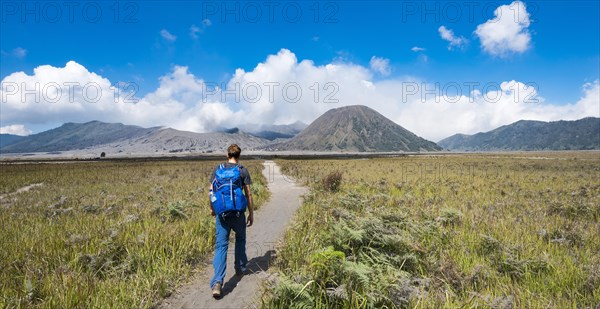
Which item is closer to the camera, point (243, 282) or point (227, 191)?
point (227, 191)

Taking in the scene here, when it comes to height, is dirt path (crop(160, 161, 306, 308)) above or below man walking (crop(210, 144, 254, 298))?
below

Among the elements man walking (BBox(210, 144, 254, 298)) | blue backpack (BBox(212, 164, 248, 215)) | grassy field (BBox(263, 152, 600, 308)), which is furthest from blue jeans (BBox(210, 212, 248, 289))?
grassy field (BBox(263, 152, 600, 308))

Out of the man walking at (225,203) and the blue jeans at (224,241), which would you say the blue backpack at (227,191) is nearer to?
the man walking at (225,203)

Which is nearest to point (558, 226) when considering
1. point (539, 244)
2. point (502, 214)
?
point (502, 214)

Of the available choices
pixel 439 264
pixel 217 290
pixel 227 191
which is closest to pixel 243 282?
pixel 217 290

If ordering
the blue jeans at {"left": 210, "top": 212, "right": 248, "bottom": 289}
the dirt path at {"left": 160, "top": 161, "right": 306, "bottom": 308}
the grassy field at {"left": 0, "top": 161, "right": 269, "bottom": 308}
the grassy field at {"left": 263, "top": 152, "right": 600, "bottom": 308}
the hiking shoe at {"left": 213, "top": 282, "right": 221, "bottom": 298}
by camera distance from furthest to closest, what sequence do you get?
the blue jeans at {"left": 210, "top": 212, "right": 248, "bottom": 289} → the hiking shoe at {"left": 213, "top": 282, "right": 221, "bottom": 298} → the dirt path at {"left": 160, "top": 161, "right": 306, "bottom": 308} → the grassy field at {"left": 0, "top": 161, "right": 269, "bottom": 308} → the grassy field at {"left": 263, "top": 152, "right": 600, "bottom": 308}

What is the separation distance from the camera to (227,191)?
5.13 metres

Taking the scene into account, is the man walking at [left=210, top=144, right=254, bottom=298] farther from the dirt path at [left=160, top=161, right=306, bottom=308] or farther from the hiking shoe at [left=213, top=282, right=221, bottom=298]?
the dirt path at [left=160, top=161, right=306, bottom=308]

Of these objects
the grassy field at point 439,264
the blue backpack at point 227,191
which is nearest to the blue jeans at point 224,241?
the blue backpack at point 227,191

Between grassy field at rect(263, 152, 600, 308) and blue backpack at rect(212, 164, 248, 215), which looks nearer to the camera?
grassy field at rect(263, 152, 600, 308)

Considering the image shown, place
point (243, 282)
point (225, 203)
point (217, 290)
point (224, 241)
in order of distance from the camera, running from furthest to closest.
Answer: point (243, 282) < point (224, 241) < point (225, 203) < point (217, 290)

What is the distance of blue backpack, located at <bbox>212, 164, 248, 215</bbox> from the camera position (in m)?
5.12

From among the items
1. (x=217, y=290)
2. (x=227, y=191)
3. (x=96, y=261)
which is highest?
(x=227, y=191)

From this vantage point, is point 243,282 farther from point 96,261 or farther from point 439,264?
point 439,264
